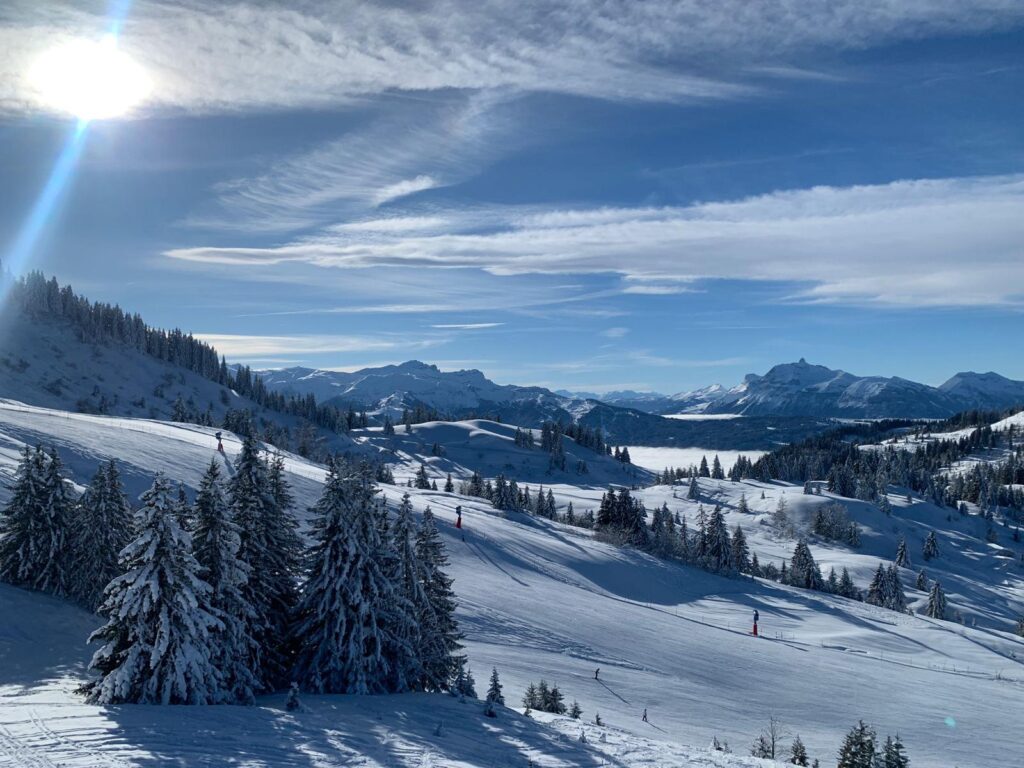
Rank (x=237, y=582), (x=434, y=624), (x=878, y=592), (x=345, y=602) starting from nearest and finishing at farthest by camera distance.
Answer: (x=237, y=582)
(x=345, y=602)
(x=434, y=624)
(x=878, y=592)

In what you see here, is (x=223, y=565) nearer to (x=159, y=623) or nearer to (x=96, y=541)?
(x=159, y=623)

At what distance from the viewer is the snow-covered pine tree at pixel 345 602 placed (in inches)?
Answer: 907

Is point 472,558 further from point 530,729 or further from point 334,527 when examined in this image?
point 530,729

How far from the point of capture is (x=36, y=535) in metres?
25.2

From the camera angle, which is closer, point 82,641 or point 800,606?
point 82,641

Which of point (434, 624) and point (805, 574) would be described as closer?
point (434, 624)

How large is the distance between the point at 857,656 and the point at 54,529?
175 ft

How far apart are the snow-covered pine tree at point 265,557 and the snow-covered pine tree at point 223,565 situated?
931 millimetres

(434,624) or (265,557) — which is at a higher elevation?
(265,557)

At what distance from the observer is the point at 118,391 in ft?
488

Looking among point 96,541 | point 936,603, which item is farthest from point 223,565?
point 936,603

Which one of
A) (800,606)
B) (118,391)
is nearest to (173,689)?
(800,606)

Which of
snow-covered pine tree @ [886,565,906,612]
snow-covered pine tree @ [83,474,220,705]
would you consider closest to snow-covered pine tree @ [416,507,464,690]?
snow-covered pine tree @ [83,474,220,705]

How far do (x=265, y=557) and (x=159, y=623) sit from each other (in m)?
5.42
